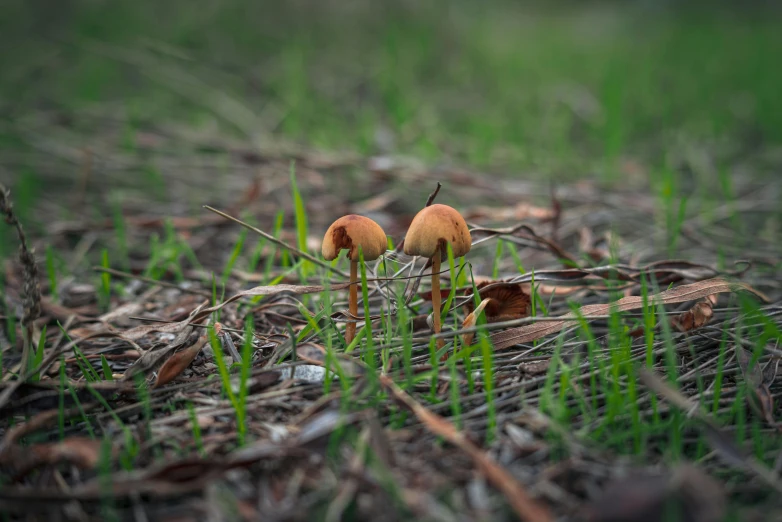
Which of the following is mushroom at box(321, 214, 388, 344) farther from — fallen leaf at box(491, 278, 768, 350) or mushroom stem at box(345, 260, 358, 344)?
fallen leaf at box(491, 278, 768, 350)

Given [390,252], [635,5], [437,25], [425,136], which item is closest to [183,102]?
[425,136]

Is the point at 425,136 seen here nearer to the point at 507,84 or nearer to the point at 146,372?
the point at 507,84

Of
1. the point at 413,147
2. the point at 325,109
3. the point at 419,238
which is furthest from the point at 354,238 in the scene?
the point at 325,109

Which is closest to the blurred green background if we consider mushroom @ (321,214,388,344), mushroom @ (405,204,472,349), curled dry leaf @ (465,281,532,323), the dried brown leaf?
curled dry leaf @ (465,281,532,323)

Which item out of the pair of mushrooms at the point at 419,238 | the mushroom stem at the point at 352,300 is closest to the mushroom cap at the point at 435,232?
the pair of mushrooms at the point at 419,238

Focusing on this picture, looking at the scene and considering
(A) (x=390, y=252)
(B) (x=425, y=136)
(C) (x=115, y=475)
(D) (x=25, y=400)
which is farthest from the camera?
(B) (x=425, y=136)

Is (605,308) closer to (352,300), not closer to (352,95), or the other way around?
(352,300)
